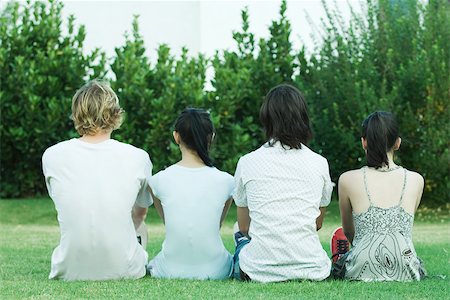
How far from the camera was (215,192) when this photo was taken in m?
6.60

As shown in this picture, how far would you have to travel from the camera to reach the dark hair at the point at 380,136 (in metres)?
6.51

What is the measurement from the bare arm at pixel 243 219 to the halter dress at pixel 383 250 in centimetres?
76

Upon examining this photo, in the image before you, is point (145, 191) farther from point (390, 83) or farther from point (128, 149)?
point (390, 83)

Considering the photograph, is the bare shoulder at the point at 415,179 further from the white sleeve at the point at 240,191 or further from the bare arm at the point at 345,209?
the white sleeve at the point at 240,191

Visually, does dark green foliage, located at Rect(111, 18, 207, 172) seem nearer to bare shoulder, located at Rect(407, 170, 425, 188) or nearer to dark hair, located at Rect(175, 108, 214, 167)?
dark hair, located at Rect(175, 108, 214, 167)

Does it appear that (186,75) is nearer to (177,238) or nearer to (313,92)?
(313,92)

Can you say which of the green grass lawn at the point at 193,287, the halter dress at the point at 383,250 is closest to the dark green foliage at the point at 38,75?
the green grass lawn at the point at 193,287

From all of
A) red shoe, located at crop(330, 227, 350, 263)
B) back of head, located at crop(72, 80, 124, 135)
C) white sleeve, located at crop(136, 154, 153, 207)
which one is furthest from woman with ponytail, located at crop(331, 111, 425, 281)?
back of head, located at crop(72, 80, 124, 135)

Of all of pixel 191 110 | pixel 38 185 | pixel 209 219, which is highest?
pixel 191 110

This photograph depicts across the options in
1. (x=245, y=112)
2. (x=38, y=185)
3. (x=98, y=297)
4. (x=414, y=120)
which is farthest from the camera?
(x=38, y=185)

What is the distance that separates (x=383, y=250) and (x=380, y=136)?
→ 85 centimetres

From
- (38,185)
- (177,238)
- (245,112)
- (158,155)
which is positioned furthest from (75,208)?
(38,185)

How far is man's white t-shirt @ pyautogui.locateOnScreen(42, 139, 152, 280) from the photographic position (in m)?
6.39

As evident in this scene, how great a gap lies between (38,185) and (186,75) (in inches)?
159
